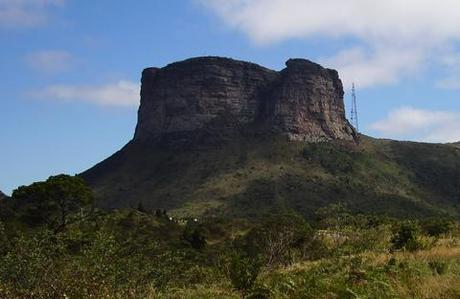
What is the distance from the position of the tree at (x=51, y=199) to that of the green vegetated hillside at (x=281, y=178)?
2239 inches

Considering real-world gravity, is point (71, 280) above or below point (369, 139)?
below

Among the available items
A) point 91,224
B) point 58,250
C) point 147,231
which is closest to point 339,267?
point 58,250

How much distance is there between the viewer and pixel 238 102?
16362 cm

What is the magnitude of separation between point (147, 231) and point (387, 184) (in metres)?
84.9

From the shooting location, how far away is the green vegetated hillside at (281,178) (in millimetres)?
114938

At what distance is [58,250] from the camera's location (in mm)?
19859

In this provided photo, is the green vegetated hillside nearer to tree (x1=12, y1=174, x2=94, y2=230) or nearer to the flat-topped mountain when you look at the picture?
the flat-topped mountain

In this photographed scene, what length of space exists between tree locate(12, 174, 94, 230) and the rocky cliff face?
100 metres

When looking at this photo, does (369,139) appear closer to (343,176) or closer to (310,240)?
(343,176)

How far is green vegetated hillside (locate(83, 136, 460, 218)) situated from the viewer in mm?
114938

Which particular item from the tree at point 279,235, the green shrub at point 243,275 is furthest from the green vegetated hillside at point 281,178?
the green shrub at point 243,275

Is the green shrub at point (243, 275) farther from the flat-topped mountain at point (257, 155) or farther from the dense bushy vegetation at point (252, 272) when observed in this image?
the flat-topped mountain at point (257, 155)

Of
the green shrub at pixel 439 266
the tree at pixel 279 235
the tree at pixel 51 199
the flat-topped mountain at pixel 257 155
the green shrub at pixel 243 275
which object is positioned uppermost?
the flat-topped mountain at pixel 257 155

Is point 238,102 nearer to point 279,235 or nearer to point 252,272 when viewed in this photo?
→ point 279,235
